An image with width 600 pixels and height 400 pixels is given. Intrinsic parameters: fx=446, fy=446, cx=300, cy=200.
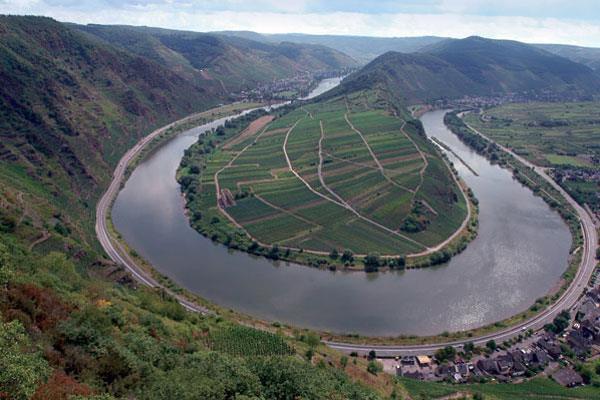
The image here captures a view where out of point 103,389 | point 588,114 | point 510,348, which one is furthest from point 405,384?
point 588,114

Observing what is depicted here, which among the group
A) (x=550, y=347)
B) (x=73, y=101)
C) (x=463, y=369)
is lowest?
(x=463, y=369)

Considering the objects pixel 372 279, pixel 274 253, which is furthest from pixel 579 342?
pixel 274 253

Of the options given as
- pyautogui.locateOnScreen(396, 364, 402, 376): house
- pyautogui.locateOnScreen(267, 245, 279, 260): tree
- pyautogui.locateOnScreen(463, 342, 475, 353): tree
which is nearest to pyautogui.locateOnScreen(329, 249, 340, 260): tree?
pyautogui.locateOnScreen(267, 245, 279, 260): tree

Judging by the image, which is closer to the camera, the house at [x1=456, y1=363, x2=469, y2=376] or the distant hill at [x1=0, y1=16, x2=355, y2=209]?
the house at [x1=456, y1=363, x2=469, y2=376]

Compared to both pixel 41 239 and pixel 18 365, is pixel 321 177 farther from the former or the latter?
pixel 18 365

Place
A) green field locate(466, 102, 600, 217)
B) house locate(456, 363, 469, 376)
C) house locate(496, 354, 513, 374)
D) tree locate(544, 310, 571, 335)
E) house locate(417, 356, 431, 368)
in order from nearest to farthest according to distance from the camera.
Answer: house locate(456, 363, 469, 376) → house locate(496, 354, 513, 374) → house locate(417, 356, 431, 368) → tree locate(544, 310, 571, 335) → green field locate(466, 102, 600, 217)

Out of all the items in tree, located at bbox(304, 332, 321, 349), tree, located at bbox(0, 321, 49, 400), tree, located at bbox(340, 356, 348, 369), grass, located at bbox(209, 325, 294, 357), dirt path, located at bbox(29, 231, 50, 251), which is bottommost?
tree, located at bbox(304, 332, 321, 349)

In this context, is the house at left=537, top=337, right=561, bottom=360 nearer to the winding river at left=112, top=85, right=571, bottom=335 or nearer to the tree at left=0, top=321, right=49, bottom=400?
the winding river at left=112, top=85, right=571, bottom=335

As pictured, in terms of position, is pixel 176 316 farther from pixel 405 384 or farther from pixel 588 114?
pixel 588 114
